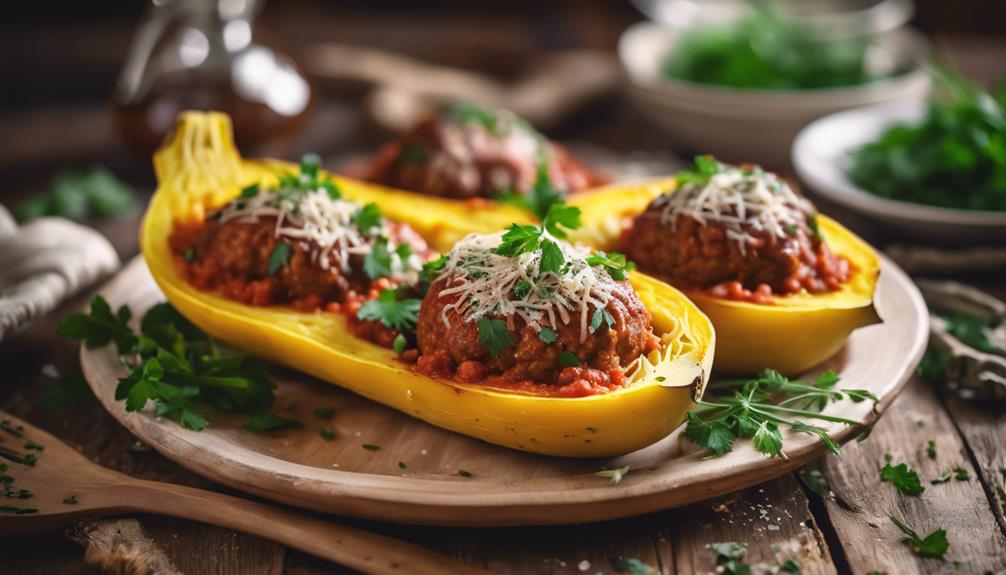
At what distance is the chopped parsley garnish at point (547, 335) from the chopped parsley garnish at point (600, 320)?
0.29 feet

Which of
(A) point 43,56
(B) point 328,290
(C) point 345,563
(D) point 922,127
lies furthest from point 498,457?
(A) point 43,56

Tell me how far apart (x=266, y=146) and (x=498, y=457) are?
2.80 m

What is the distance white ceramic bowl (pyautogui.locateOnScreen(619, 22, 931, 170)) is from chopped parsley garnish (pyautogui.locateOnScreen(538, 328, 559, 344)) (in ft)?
8.60

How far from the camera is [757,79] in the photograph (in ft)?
16.2

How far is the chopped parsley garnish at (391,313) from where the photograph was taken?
259 centimetres

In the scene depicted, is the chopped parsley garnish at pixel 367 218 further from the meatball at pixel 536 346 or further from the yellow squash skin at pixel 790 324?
the yellow squash skin at pixel 790 324

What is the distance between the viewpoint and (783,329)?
104 inches

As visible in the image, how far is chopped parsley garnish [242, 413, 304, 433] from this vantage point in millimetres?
2553

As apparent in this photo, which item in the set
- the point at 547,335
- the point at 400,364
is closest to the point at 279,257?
the point at 400,364

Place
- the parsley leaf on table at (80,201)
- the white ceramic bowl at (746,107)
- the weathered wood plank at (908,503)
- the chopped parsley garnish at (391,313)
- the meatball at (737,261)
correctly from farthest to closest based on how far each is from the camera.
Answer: the white ceramic bowl at (746,107), the parsley leaf on table at (80,201), the meatball at (737,261), the chopped parsley garnish at (391,313), the weathered wood plank at (908,503)

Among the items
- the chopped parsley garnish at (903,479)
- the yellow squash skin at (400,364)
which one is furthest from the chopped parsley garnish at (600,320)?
the chopped parsley garnish at (903,479)

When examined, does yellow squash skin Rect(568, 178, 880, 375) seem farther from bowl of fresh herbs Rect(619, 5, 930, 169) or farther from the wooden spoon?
bowl of fresh herbs Rect(619, 5, 930, 169)

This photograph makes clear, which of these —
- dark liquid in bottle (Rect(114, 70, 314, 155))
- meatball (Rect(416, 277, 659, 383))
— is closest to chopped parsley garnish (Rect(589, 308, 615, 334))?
meatball (Rect(416, 277, 659, 383))

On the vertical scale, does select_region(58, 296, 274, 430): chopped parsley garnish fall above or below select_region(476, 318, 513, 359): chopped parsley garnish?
below
